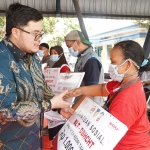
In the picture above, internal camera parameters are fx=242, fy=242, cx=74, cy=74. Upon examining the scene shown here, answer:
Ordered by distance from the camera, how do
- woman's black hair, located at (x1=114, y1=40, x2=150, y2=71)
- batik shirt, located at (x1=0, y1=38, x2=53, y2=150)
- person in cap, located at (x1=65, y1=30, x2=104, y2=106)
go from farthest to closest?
person in cap, located at (x1=65, y1=30, x2=104, y2=106) → woman's black hair, located at (x1=114, y1=40, x2=150, y2=71) → batik shirt, located at (x1=0, y1=38, x2=53, y2=150)

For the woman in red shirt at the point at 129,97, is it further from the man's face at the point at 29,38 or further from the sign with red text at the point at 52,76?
the sign with red text at the point at 52,76

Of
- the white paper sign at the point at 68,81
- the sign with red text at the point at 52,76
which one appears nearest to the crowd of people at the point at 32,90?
the white paper sign at the point at 68,81

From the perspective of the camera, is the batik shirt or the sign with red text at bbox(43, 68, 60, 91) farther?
the sign with red text at bbox(43, 68, 60, 91)

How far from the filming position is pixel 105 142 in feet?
4.23

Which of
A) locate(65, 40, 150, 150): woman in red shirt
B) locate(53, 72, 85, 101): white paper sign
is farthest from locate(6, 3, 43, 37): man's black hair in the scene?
locate(53, 72, 85, 101): white paper sign

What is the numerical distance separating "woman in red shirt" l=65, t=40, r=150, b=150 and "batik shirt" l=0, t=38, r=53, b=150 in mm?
427

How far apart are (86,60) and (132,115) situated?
135 centimetres

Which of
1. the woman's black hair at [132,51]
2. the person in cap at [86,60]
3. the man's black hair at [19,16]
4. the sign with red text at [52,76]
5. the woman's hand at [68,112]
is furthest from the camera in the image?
the sign with red text at [52,76]

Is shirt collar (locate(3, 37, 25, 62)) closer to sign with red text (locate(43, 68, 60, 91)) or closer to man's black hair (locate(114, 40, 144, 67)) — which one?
man's black hair (locate(114, 40, 144, 67))

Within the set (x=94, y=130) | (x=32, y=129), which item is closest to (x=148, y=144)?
(x=94, y=130)

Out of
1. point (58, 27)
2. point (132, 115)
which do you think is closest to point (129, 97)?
point (132, 115)

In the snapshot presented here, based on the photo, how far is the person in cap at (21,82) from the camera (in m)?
1.29

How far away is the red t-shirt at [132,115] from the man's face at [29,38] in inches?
23.4

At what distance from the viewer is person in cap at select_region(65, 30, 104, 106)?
2.56 metres
